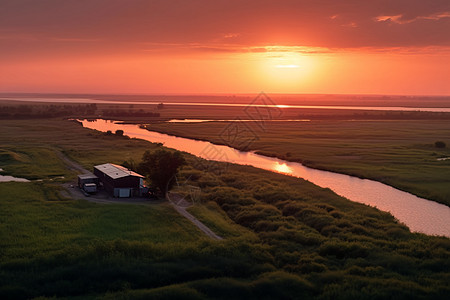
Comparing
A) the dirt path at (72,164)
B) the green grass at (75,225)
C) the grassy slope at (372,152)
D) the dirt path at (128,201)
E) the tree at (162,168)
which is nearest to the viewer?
the green grass at (75,225)

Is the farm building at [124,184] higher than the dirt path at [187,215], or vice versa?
the farm building at [124,184]

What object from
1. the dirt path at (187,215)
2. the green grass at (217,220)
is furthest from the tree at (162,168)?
the green grass at (217,220)

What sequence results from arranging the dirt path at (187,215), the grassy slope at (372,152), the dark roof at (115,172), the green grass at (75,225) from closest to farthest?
the green grass at (75,225) < the dirt path at (187,215) < the dark roof at (115,172) < the grassy slope at (372,152)

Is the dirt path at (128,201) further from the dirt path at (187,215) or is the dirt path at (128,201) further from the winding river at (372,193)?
the winding river at (372,193)

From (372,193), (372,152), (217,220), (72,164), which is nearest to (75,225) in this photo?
(217,220)

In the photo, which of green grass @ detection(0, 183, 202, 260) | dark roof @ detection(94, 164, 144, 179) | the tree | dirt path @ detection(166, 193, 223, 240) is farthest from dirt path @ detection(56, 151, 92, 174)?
dirt path @ detection(166, 193, 223, 240)

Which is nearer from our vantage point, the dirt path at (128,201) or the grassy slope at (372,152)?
the dirt path at (128,201)

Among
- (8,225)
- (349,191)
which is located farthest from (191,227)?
(349,191)

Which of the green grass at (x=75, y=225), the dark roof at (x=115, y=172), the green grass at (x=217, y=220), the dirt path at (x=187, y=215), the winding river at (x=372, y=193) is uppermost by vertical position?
the dark roof at (x=115, y=172)

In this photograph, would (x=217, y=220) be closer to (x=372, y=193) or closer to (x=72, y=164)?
(x=372, y=193)
